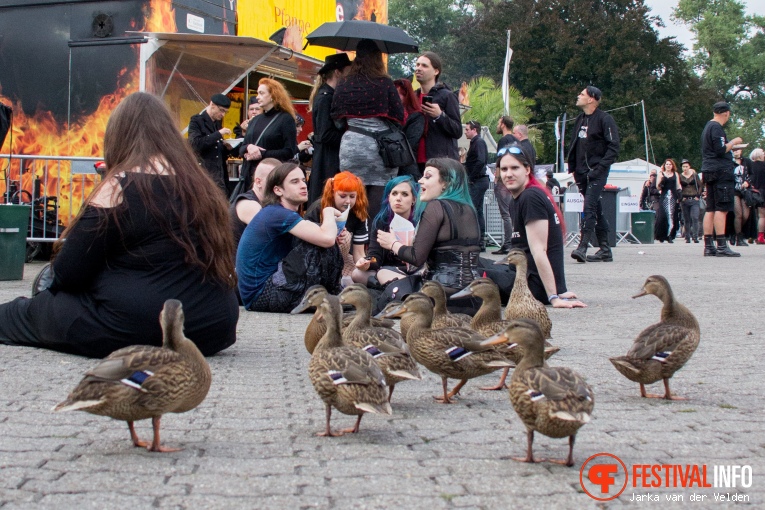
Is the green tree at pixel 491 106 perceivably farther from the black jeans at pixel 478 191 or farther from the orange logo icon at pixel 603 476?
the orange logo icon at pixel 603 476

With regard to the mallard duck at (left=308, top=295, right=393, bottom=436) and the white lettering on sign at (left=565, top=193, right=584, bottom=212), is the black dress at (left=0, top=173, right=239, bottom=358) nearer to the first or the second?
the mallard duck at (left=308, top=295, right=393, bottom=436)

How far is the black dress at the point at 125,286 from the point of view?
6141 mm

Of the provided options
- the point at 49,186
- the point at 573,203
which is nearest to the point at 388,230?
the point at 49,186

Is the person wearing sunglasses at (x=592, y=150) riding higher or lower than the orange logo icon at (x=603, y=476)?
higher

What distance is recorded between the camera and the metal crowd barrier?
14.3 m

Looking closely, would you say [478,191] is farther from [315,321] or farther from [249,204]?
[315,321]

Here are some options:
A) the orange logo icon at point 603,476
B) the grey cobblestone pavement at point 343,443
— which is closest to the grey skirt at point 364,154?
the grey cobblestone pavement at point 343,443

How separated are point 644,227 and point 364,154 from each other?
1893 centimetres

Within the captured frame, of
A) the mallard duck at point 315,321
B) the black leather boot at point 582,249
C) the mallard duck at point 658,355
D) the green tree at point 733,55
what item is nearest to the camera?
the mallard duck at point 658,355

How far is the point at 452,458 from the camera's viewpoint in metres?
4.39

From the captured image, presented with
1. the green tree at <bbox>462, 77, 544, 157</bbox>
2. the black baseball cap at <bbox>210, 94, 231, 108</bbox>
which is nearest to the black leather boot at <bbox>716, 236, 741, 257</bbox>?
the black baseball cap at <bbox>210, 94, 231, 108</bbox>

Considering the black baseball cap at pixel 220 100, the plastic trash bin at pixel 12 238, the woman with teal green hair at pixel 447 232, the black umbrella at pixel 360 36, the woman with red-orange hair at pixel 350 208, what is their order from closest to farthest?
the woman with teal green hair at pixel 447 232, the woman with red-orange hair at pixel 350 208, the plastic trash bin at pixel 12 238, the black umbrella at pixel 360 36, the black baseball cap at pixel 220 100

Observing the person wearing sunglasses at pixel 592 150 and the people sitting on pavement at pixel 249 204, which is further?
the person wearing sunglasses at pixel 592 150

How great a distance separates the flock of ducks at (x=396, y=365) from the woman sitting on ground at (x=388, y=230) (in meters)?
3.32
